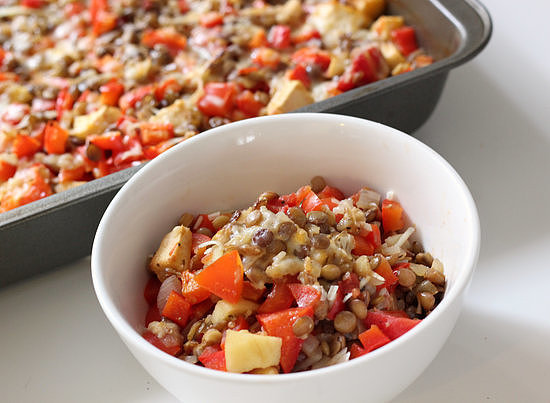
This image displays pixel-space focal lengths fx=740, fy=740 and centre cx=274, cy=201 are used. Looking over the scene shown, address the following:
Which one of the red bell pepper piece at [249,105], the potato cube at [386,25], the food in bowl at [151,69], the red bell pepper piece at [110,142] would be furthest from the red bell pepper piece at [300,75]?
the red bell pepper piece at [110,142]

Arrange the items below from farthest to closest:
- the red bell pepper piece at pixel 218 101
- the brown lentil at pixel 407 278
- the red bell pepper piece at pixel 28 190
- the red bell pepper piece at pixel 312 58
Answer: the red bell pepper piece at pixel 312 58
the red bell pepper piece at pixel 218 101
the red bell pepper piece at pixel 28 190
the brown lentil at pixel 407 278

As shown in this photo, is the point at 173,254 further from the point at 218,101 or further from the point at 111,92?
the point at 111,92

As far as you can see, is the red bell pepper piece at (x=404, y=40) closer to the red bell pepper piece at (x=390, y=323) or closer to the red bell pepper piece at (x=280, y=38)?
the red bell pepper piece at (x=280, y=38)

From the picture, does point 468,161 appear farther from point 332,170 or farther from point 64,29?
point 64,29

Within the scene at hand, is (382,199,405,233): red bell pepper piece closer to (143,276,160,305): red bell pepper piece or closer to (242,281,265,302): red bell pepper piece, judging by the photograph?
(242,281,265,302): red bell pepper piece

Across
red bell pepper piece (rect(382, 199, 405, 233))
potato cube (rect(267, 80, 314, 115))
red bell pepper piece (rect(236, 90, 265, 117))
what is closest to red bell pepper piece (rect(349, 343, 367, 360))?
red bell pepper piece (rect(382, 199, 405, 233))

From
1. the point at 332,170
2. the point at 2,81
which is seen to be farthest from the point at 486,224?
the point at 2,81
